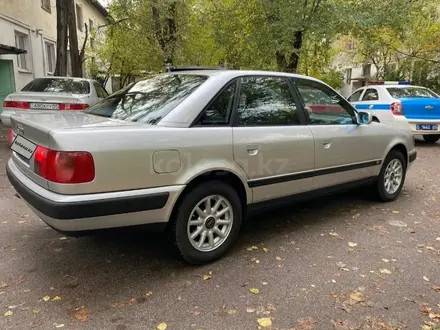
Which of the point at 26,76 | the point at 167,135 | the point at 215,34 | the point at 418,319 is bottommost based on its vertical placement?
the point at 418,319

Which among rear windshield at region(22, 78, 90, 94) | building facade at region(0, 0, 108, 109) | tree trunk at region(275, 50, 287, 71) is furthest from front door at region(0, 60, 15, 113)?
tree trunk at region(275, 50, 287, 71)

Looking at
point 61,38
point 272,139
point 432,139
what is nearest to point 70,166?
point 272,139

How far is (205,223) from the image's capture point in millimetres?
3207

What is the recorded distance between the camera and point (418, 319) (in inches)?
100

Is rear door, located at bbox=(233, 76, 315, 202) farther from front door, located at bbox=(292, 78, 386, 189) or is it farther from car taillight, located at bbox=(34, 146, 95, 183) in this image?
car taillight, located at bbox=(34, 146, 95, 183)

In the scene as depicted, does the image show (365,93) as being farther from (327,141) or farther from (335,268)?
(335,268)

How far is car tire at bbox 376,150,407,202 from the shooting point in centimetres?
489

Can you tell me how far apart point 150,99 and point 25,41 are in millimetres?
14121

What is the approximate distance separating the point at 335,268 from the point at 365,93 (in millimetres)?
9039

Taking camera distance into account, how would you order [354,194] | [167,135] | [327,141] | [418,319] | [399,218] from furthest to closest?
[354,194] → [399,218] → [327,141] → [167,135] → [418,319]

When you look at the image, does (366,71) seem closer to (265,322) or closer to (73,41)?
(73,41)

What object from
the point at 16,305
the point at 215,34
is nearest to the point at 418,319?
the point at 16,305

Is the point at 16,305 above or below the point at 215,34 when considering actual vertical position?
below

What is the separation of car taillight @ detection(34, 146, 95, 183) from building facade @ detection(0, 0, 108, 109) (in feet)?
31.3
